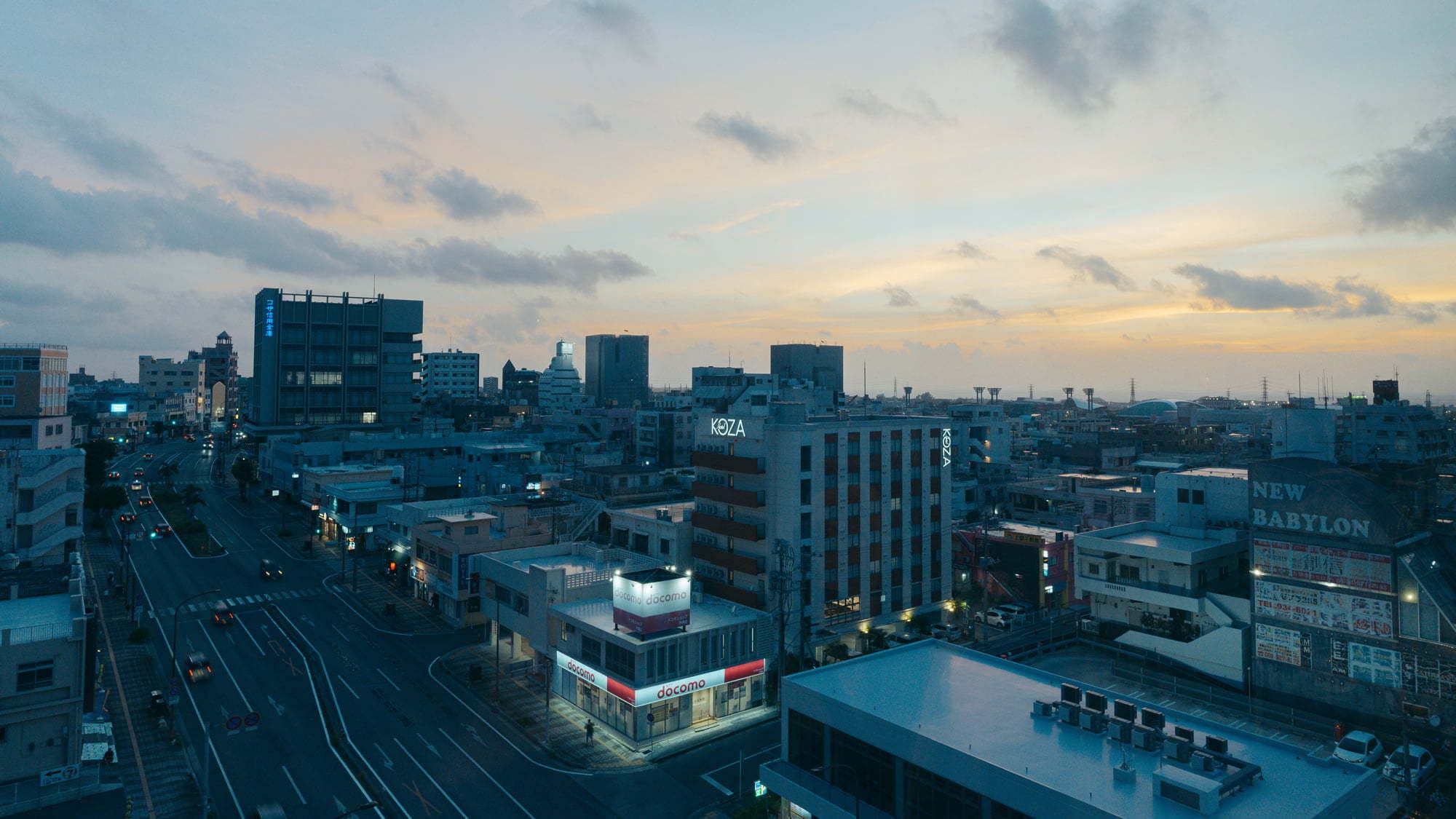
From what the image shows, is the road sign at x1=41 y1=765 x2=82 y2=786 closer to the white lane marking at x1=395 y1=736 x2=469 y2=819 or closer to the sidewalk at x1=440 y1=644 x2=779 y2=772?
the white lane marking at x1=395 y1=736 x2=469 y2=819

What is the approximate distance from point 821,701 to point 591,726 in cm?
2085

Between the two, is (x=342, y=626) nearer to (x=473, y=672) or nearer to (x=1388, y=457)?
(x=473, y=672)

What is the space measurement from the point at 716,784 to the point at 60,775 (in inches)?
1409

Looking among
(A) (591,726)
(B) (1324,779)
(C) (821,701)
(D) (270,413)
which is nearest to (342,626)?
(A) (591,726)

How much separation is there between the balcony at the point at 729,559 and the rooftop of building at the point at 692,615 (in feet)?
9.88

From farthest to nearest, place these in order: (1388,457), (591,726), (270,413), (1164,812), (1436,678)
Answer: (270,413) < (1388,457) < (591,726) < (1436,678) < (1164,812)

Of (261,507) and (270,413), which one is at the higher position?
(270,413)

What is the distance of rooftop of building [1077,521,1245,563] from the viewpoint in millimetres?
63531

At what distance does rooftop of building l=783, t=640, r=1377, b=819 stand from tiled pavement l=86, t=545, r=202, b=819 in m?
34.2

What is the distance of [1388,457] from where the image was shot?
90375 millimetres

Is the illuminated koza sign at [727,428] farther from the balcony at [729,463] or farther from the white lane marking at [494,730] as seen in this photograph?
the white lane marking at [494,730]

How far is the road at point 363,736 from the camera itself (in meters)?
42.0

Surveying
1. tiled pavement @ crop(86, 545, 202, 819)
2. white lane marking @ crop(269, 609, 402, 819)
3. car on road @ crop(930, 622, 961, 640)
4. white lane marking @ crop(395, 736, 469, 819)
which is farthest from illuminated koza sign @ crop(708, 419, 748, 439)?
tiled pavement @ crop(86, 545, 202, 819)

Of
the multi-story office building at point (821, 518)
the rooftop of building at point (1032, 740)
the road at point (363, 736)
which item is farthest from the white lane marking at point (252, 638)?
the rooftop of building at point (1032, 740)
